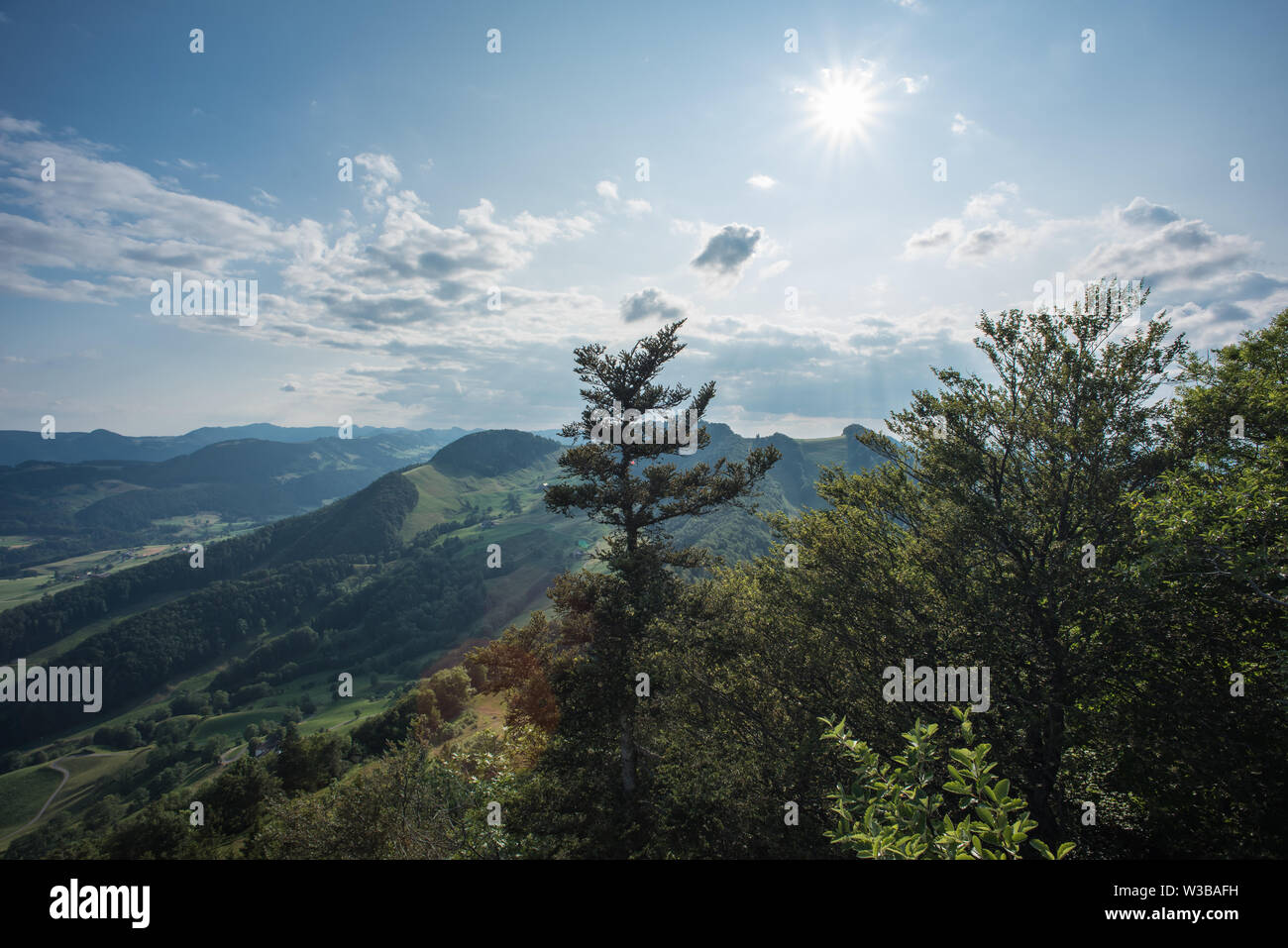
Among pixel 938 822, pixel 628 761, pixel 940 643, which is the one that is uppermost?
pixel 938 822

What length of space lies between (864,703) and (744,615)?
6381 mm

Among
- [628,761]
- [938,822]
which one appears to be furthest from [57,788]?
[938,822]

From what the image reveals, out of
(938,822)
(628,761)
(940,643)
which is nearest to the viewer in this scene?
(938,822)

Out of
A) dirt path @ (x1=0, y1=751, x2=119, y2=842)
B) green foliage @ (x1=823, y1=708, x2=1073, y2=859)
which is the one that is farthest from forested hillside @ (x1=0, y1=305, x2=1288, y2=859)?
dirt path @ (x1=0, y1=751, x2=119, y2=842)

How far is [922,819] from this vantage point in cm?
446

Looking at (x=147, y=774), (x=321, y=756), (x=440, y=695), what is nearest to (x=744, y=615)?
(x=321, y=756)

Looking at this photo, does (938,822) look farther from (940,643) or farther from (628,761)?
(628,761)

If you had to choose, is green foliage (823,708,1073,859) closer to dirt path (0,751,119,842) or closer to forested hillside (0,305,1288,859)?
forested hillside (0,305,1288,859)

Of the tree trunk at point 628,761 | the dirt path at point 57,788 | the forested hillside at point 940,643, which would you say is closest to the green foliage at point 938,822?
the forested hillside at point 940,643

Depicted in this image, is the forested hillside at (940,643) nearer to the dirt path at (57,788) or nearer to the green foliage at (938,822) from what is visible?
the green foliage at (938,822)

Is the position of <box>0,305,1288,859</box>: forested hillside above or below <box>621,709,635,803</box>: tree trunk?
above

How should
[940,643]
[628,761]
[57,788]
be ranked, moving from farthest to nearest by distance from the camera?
[57,788], [628,761], [940,643]

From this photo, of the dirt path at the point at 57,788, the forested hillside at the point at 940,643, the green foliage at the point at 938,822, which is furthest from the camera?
the dirt path at the point at 57,788

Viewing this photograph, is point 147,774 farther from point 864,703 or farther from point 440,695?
point 864,703
